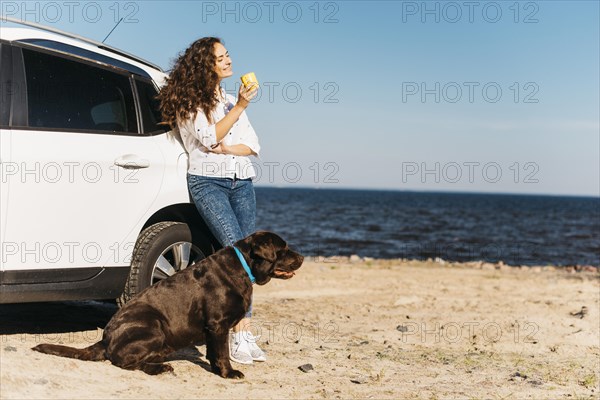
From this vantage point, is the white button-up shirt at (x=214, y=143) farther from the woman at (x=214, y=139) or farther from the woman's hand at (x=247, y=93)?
the woman's hand at (x=247, y=93)

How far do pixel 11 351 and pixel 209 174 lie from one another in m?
1.87

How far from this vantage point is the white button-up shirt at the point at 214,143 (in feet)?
16.0

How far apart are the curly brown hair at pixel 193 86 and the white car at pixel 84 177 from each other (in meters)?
0.27

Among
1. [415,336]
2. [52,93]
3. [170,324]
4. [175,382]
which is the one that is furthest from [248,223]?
[415,336]

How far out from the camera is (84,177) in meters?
4.57

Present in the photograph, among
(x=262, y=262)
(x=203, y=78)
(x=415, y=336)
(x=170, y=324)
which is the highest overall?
(x=203, y=78)

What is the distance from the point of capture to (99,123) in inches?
188

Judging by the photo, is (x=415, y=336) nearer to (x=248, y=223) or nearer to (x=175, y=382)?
(x=248, y=223)

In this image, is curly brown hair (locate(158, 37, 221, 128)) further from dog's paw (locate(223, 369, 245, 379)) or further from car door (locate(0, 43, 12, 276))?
dog's paw (locate(223, 369, 245, 379))

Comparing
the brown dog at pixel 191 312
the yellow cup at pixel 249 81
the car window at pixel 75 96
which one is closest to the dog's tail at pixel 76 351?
the brown dog at pixel 191 312

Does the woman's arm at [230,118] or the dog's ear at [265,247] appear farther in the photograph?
the woman's arm at [230,118]

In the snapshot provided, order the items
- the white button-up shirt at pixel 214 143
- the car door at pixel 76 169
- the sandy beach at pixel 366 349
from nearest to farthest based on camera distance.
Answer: the sandy beach at pixel 366 349, the car door at pixel 76 169, the white button-up shirt at pixel 214 143

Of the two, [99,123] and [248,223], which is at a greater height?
[99,123]

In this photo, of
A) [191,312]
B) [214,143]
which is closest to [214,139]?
[214,143]
